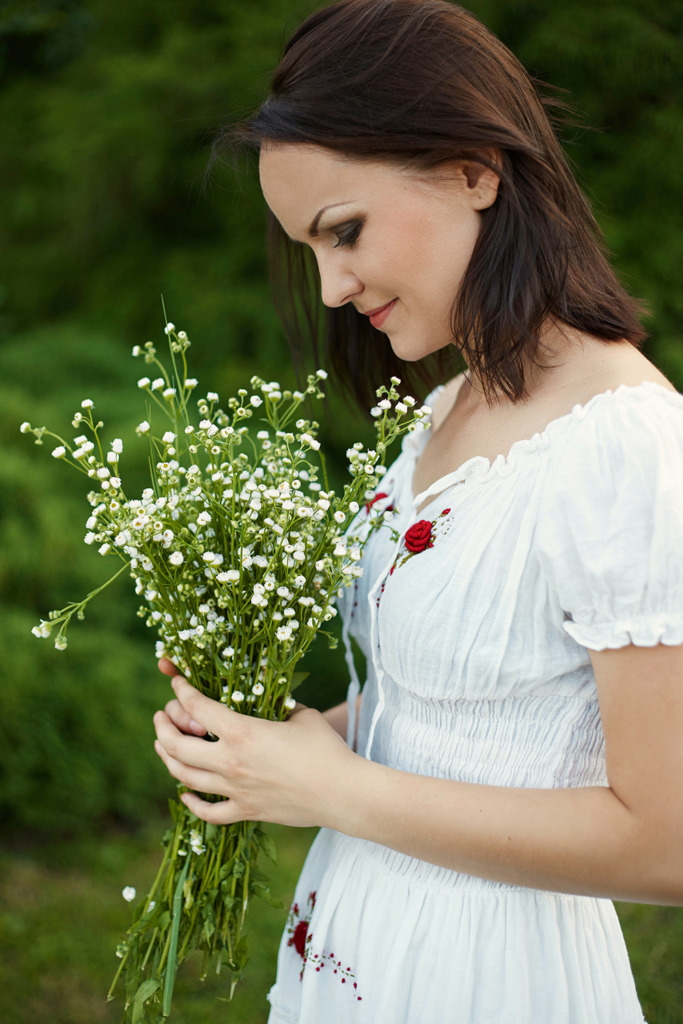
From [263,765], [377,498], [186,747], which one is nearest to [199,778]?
[186,747]

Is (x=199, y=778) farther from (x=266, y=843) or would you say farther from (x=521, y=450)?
(x=521, y=450)

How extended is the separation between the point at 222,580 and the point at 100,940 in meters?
2.44

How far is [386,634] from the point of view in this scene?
54.3 inches

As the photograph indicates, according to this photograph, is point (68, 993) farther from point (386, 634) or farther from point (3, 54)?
point (3, 54)

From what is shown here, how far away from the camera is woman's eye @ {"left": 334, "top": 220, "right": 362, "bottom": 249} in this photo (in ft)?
4.43

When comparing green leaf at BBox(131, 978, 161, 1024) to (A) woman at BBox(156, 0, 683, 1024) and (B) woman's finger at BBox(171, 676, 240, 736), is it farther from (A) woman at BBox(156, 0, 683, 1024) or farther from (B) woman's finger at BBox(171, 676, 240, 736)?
(B) woman's finger at BBox(171, 676, 240, 736)

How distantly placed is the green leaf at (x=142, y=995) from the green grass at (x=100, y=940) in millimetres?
1191

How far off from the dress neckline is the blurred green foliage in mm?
2176

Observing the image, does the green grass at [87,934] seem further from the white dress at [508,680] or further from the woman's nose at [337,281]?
the woman's nose at [337,281]

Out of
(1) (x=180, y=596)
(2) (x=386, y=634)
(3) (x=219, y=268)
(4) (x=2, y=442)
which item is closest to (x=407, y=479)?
(2) (x=386, y=634)

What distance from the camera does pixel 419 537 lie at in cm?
137

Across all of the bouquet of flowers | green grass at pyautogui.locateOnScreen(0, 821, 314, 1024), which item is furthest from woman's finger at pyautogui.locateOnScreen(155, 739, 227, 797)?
green grass at pyautogui.locateOnScreen(0, 821, 314, 1024)

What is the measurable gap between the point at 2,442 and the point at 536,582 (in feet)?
11.0

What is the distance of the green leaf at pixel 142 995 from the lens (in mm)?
1446
